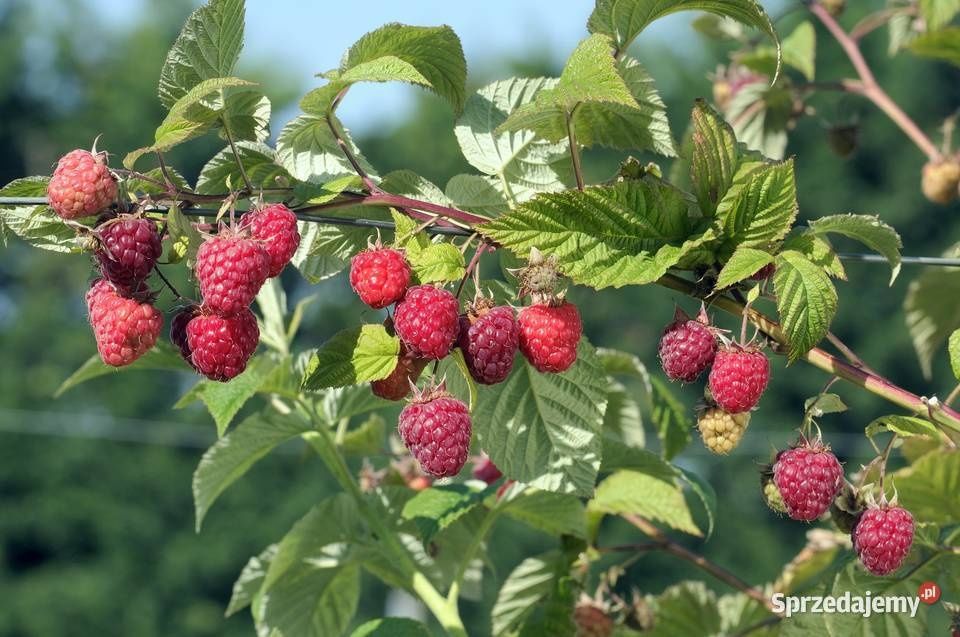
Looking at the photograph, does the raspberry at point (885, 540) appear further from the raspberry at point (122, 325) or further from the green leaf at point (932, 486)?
the raspberry at point (122, 325)

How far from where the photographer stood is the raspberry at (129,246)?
40.1 inches

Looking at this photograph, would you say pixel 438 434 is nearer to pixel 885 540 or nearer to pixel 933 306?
pixel 885 540

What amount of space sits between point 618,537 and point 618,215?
42.7 ft

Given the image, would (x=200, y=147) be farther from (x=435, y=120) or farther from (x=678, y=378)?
(x=678, y=378)

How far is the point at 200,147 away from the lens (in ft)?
59.1

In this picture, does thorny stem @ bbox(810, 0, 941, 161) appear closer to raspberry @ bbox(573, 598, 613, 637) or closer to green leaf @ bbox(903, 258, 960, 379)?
green leaf @ bbox(903, 258, 960, 379)

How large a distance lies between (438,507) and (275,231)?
49cm

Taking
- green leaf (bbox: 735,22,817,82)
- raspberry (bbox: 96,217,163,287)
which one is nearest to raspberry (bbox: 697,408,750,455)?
raspberry (bbox: 96,217,163,287)

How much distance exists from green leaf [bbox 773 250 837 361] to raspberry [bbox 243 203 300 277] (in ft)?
1.21

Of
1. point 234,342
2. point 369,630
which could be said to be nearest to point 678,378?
point 234,342

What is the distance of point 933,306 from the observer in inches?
81.7

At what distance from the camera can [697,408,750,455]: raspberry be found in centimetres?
120

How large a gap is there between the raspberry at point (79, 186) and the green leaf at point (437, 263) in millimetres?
238

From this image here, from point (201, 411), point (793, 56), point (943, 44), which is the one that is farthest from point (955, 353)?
point (201, 411)
